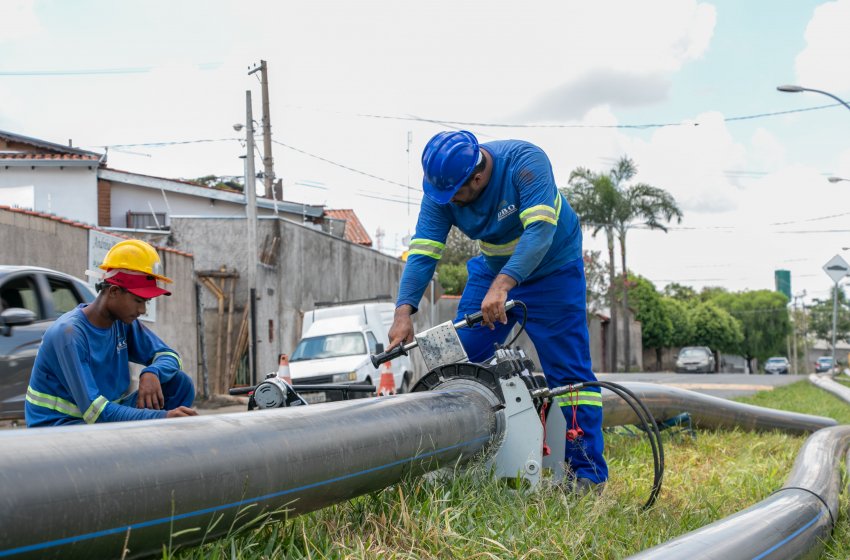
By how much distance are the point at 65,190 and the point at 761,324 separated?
71514mm

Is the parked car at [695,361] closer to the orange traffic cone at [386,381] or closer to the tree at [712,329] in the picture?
the tree at [712,329]

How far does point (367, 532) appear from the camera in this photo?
2922 mm

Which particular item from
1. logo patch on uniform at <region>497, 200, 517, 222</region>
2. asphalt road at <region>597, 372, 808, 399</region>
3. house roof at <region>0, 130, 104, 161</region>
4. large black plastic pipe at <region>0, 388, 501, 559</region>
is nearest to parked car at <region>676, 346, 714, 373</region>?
asphalt road at <region>597, 372, 808, 399</region>

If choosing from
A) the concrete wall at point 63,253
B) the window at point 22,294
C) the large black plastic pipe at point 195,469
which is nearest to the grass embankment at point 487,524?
the large black plastic pipe at point 195,469

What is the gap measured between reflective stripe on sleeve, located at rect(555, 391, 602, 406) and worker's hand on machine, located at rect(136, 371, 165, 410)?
5.70 feet

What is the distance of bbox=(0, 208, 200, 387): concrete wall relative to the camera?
12961 millimetres

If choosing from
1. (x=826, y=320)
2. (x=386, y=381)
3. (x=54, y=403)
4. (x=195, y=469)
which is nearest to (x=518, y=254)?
(x=54, y=403)

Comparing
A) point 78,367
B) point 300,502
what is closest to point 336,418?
point 300,502

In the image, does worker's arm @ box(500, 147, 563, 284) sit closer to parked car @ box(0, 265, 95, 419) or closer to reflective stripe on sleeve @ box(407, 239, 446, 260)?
reflective stripe on sleeve @ box(407, 239, 446, 260)

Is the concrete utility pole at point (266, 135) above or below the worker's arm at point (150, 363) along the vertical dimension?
above

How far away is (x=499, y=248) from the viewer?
14.5 ft

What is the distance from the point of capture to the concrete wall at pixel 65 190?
102ft

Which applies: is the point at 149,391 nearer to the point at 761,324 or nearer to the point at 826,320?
the point at 761,324

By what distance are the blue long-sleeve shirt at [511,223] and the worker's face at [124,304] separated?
1242mm
